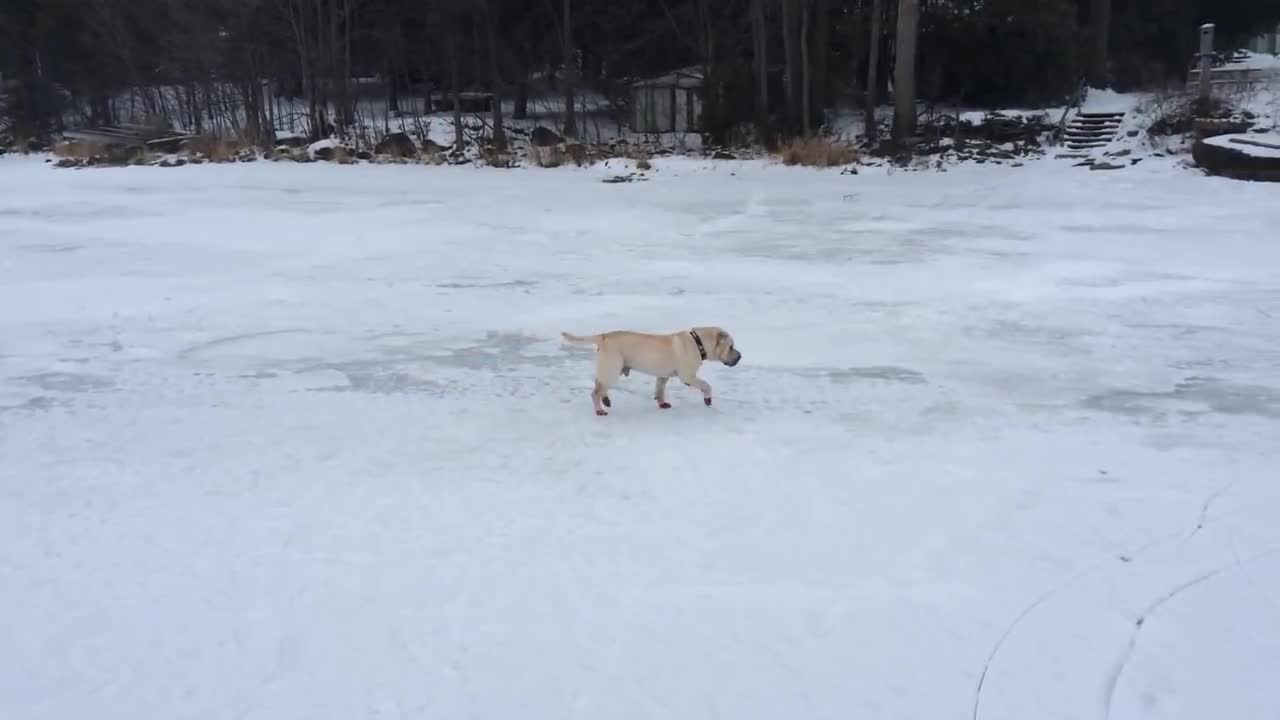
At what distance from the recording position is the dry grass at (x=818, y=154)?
2391 centimetres

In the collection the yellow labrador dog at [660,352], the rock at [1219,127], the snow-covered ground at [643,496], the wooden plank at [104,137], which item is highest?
the wooden plank at [104,137]

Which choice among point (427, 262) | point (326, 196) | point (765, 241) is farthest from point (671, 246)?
point (326, 196)

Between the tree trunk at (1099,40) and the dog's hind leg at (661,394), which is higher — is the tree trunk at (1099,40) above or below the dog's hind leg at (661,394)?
above

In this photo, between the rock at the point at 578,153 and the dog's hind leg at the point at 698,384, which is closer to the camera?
the dog's hind leg at the point at 698,384

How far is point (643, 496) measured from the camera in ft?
17.3

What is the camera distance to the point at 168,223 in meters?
16.2

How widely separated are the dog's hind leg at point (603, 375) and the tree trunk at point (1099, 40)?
30558 millimetres

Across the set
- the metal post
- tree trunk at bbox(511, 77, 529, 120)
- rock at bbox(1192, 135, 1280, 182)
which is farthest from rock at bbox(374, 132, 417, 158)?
the metal post

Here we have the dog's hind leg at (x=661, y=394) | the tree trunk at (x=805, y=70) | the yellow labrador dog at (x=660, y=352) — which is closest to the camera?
the yellow labrador dog at (x=660, y=352)

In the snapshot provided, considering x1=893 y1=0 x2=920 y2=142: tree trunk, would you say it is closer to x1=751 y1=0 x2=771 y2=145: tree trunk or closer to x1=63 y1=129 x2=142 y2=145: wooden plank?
x1=751 y1=0 x2=771 y2=145: tree trunk

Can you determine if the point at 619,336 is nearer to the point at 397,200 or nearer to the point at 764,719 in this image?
the point at 764,719

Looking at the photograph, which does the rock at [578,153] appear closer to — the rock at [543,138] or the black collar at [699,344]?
the rock at [543,138]

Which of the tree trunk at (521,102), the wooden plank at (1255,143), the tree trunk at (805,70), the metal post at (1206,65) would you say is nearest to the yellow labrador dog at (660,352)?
the wooden plank at (1255,143)

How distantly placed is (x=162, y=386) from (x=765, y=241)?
8.43 m
